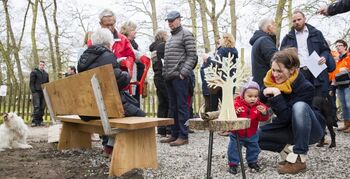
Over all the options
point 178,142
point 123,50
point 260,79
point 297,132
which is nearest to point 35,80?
point 123,50

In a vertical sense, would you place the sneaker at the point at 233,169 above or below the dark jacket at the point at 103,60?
below

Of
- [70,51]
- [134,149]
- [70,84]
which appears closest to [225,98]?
[134,149]

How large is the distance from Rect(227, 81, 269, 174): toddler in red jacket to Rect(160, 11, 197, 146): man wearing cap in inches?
77.5

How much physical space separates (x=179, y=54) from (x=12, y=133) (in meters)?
3.24

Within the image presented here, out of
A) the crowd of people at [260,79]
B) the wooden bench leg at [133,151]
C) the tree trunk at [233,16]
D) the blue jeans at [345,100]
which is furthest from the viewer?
the tree trunk at [233,16]

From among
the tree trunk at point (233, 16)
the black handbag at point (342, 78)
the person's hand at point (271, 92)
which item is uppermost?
the tree trunk at point (233, 16)

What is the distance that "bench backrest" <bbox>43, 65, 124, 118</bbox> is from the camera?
3881 millimetres

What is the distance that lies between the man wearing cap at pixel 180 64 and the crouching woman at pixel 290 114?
Result: 2050 millimetres

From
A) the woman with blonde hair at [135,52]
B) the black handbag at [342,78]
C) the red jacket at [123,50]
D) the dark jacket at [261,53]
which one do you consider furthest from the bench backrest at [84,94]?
the black handbag at [342,78]

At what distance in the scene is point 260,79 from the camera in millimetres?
5531

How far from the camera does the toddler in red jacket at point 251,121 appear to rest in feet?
12.4

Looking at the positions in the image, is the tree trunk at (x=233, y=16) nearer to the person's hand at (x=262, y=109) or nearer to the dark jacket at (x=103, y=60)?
the dark jacket at (x=103, y=60)

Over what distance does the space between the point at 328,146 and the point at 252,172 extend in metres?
1.95

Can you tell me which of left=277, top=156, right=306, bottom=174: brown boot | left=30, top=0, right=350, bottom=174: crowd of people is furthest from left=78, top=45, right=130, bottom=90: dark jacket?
left=277, top=156, right=306, bottom=174: brown boot
